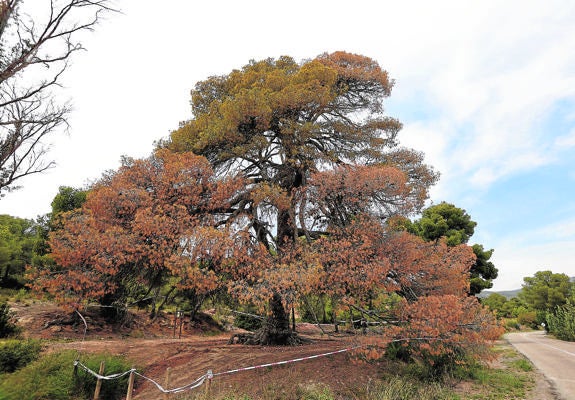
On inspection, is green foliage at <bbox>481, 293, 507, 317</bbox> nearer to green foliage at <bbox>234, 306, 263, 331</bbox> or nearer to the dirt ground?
green foliage at <bbox>234, 306, 263, 331</bbox>

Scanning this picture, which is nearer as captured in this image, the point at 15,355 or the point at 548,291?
the point at 15,355

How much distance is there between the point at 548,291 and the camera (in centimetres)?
2864

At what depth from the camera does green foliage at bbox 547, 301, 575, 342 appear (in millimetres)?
20109

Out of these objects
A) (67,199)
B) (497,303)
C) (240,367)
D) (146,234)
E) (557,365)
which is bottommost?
(557,365)

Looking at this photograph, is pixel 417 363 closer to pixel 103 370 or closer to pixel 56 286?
pixel 103 370

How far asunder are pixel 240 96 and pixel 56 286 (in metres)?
6.73

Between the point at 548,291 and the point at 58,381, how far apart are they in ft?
117

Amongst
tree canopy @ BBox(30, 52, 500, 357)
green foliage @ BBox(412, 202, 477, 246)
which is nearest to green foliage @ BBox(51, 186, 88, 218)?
tree canopy @ BBox(30, 52, 500, 357)

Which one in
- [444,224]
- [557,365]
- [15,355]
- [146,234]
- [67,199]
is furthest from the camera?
[444,224]

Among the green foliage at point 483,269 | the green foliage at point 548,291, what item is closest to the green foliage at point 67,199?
the green foliage at point 483,269

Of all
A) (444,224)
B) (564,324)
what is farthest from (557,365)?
(564,324)

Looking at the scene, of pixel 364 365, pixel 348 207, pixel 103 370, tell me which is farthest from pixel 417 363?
pixel 103 370

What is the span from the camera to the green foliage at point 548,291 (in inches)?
1101

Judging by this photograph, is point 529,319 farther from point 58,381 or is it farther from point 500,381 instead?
point 58,381
